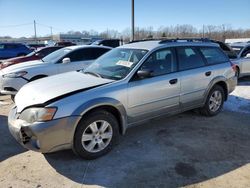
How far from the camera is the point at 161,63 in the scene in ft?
15.7

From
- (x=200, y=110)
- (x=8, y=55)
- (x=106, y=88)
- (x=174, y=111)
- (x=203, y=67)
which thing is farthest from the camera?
(x=8, y=55)

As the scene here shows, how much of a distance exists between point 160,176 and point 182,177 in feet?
0.94

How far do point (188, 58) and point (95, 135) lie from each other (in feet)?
8.32

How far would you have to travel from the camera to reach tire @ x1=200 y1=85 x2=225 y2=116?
5734mm

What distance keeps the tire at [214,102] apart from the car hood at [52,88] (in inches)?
102

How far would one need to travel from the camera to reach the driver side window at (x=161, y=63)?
459 cm

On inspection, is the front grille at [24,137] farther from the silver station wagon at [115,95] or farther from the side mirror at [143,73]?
the side mirror at [143,73]


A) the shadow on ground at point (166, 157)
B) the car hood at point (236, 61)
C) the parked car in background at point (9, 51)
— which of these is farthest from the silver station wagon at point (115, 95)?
the parked car in background at point (9, 51)

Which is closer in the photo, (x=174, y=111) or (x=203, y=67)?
(x=174, y=111)

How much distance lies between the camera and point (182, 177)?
3.47 m

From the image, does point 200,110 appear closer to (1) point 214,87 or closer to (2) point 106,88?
(1) point 214,87

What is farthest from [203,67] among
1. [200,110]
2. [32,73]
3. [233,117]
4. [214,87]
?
[32,73]

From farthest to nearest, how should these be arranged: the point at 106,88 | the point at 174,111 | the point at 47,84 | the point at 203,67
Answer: the point at 203,67 < the point at 174,111 < the point at 47,84 < the point at 106,88

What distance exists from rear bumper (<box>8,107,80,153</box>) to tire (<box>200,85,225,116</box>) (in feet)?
10.6
